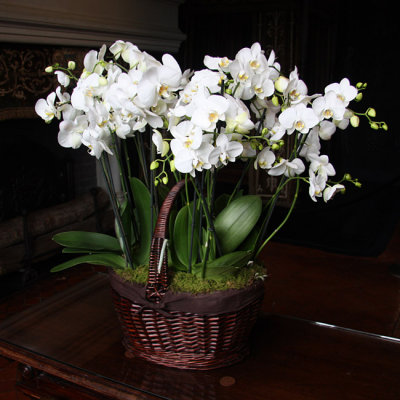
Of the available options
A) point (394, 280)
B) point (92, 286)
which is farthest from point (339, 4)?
point (92, 286)

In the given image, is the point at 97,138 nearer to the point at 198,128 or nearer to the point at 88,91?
the point at 88,91

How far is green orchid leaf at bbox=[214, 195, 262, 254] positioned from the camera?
1161 millimetres

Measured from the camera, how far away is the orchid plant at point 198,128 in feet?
3.08

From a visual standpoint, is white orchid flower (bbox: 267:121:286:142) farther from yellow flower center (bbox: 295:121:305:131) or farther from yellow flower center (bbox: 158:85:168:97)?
yellow flower center (bbox: 158:85:168:97)

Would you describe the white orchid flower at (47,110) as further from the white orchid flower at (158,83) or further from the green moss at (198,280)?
the green moss at (198,280)

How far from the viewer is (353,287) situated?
2.67 metres

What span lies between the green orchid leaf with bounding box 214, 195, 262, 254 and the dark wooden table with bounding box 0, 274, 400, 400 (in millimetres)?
267

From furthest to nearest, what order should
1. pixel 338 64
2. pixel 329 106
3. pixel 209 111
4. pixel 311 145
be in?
pixel 338 64 → pixel 311 145 → pixel 329 106 → pixel 209 111

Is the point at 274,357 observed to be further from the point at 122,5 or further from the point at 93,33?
the point at 122,5

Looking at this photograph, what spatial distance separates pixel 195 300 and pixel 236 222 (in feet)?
0.69

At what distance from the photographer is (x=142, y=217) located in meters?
1.23

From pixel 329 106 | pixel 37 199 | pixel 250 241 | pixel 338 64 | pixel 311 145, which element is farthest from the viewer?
pixel 338 64

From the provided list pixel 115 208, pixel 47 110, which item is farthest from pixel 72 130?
pixel 115 208

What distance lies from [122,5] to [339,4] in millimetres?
2203
